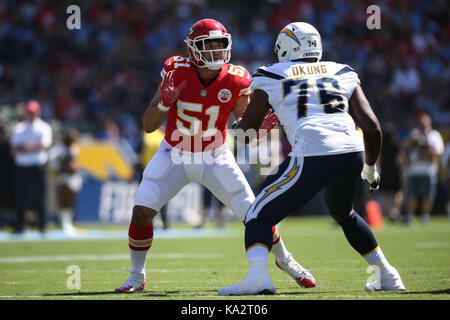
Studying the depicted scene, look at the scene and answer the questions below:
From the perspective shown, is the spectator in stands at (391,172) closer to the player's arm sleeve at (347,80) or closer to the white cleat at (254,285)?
the player's arm sleeve at (347,80)

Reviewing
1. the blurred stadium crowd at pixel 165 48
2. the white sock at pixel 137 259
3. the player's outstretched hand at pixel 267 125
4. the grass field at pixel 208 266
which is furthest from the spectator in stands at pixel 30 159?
the player's outstretched hand at pixel 267 125

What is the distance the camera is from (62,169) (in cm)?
1375

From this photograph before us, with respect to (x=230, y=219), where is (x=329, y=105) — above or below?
above

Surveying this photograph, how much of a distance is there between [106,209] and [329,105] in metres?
10.7

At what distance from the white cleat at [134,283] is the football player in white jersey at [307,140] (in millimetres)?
916

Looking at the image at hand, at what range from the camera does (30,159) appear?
12.4 metres

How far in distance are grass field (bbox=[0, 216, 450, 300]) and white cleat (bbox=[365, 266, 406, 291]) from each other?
0.35 ft

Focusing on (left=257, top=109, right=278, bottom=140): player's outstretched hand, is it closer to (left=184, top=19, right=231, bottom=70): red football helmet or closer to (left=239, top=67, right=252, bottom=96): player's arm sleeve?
(left=239, top=67, right=252, bottom=96): player's arm sleeve

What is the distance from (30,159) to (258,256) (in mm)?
8277

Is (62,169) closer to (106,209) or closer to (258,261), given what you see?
(106,209)

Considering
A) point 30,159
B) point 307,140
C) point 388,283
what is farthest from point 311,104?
point 30,159
